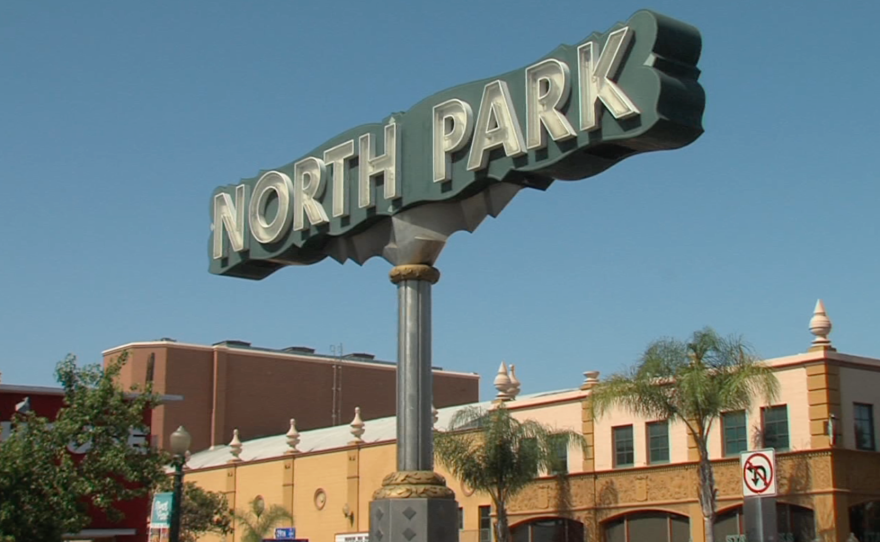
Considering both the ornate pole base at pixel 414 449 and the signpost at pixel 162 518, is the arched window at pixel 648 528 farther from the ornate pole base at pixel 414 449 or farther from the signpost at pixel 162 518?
the ornate pole base at pixel 414 449

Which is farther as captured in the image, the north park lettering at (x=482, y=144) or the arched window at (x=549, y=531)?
the arched window at (x=549, y=531)

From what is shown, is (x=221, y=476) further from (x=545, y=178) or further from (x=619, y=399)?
(x=545, y=178)

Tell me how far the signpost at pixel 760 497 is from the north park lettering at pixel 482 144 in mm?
3474

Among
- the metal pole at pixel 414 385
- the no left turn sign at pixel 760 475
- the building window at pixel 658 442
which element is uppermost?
the building window at pixel 658 442

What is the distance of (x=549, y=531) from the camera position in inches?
1693

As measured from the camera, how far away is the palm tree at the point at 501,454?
40031 millimetres

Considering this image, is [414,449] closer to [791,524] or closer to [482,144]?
[482,144]

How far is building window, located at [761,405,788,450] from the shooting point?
118ft

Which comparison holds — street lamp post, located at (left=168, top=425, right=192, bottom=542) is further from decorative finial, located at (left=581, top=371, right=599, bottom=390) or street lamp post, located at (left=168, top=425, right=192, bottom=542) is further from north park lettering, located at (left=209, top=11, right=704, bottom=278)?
decorative finial, located at (left=581, top=371, right=599, bottom=390)

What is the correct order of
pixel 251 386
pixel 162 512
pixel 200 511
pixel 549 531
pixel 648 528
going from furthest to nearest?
pixel 251 386 → pixel 200 511 → pixel 549 531 → pixel 648 528 → pixel 162 512

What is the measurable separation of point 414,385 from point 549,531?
1124 inches

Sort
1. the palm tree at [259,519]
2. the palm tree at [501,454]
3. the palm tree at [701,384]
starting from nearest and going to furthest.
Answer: the palm tree at [701,384] < the palm tree at [501,454] < the palm tree at [259,519]

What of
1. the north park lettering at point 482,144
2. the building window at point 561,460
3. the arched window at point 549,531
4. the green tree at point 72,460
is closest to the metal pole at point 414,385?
the north park lettering at point 482,144

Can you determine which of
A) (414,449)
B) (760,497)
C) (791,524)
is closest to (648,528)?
(791,524)
